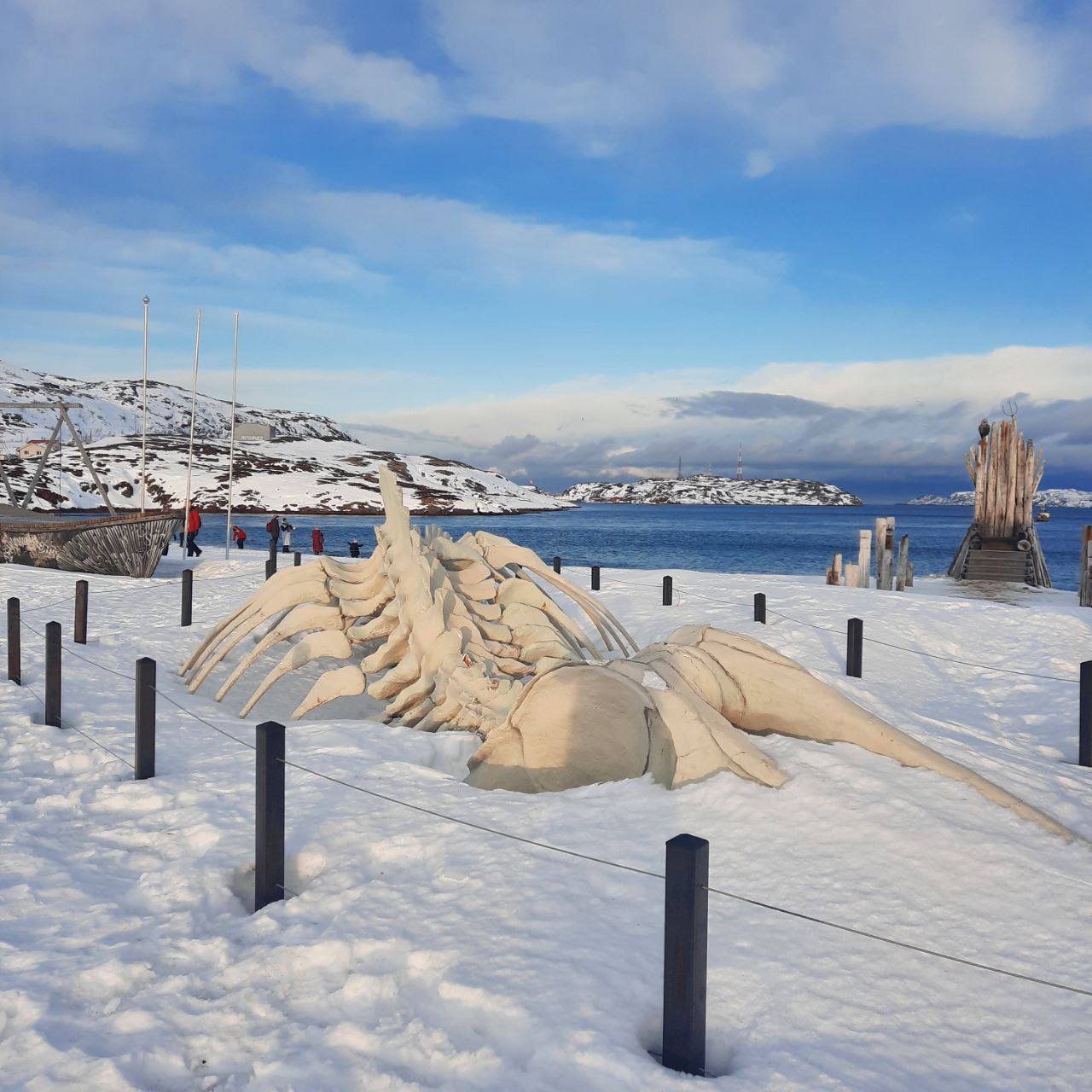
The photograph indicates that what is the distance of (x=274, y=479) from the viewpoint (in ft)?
376

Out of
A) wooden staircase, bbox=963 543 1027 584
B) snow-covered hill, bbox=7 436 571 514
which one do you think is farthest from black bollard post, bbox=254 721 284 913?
snow-covered hill, bbox=7 436 571 514

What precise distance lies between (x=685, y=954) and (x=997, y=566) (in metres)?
23.7

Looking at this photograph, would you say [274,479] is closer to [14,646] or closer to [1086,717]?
[14,646]

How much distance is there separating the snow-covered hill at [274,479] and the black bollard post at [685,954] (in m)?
80.2

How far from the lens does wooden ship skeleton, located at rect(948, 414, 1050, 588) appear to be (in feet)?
79.7

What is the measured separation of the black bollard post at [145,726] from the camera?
6277 mm

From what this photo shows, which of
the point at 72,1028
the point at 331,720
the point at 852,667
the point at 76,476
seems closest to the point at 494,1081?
the point at 72,1028

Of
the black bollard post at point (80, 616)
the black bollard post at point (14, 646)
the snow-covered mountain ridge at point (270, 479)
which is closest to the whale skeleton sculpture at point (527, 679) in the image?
the black bollard post at point (14, 646)

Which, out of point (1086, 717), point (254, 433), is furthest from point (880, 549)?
point (254, 433)

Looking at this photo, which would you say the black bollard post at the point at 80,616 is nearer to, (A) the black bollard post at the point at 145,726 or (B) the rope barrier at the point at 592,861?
(B) the rope barrier at the point at 592,861

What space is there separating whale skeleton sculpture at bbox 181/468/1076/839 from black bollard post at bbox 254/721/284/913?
5.58 ft

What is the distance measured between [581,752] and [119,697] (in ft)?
17.3

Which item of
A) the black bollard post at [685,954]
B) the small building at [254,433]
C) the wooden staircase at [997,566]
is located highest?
the small building at [254,433]

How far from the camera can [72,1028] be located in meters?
3.39
